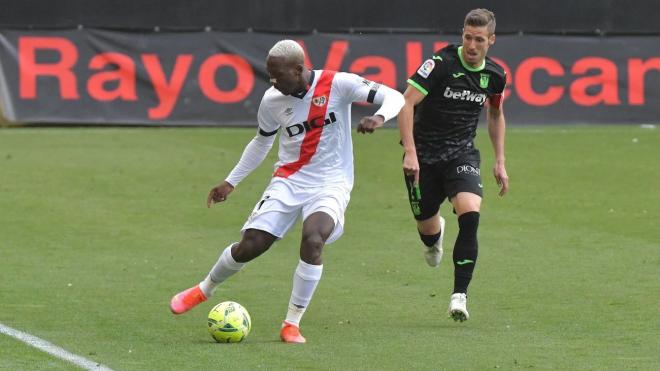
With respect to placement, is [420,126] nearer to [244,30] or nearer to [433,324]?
[433,324]

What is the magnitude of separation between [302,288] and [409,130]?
145 cm

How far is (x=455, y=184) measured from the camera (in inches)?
400

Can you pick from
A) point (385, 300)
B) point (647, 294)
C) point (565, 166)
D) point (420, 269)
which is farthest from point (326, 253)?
point (565, 166)

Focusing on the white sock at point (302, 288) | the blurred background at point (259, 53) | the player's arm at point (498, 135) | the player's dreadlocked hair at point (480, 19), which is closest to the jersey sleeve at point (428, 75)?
the player's dreadlocked hair at point (480, 19)

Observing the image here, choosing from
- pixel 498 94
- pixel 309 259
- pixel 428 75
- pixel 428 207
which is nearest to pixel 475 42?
pixel 428 75

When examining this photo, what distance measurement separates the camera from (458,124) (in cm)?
1028

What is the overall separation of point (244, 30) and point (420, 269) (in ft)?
40.4

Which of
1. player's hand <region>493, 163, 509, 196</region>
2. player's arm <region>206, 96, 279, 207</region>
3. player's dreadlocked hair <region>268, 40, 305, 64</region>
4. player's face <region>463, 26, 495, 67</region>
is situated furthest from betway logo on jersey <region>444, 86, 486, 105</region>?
player's dreadlocked hair <region>268, 40, 305, 64</region>

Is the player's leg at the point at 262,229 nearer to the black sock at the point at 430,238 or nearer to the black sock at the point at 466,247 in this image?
the black sock at the point at 466,247

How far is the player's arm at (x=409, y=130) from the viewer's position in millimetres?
9461

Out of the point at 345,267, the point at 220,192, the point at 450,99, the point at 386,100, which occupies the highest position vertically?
the point at 386,100

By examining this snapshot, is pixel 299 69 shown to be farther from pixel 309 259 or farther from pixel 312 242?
pixel 309 259

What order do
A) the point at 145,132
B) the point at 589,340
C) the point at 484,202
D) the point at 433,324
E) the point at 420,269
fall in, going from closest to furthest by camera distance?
1. the point at 589,340
2. the point at 433,324
3. the point at 420,269
4. the point at 484,202
5. the point at 145,132

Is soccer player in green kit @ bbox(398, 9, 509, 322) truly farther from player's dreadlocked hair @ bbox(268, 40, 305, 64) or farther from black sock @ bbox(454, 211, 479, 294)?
player's dreadlocked hair @ bbox(268, 40, 305, 64)
